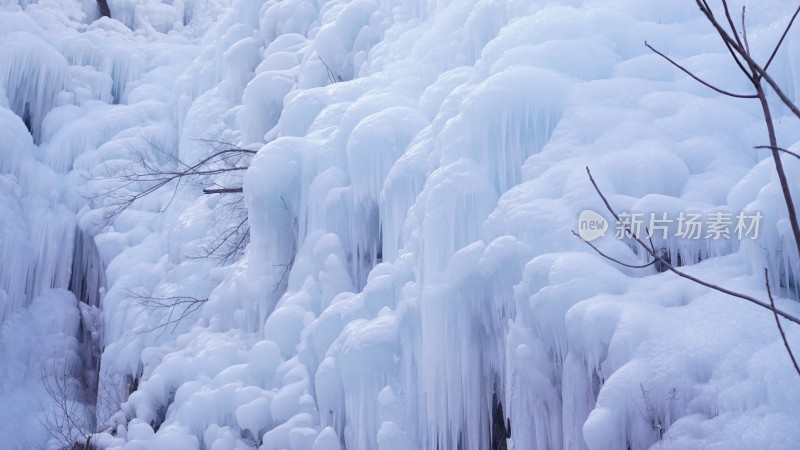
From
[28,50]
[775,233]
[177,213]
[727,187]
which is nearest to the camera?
[775,233]

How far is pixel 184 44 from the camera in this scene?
40.9 feet

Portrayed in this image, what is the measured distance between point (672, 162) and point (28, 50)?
30.4 ft

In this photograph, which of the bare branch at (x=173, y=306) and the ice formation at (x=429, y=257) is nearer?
the ice formation at (x=429, y=257)

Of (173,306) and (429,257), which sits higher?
(429,257)

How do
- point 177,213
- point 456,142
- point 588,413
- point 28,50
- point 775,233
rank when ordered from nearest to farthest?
point 775,233, point 588,413, point 456,142, point 177,213, point 28,50

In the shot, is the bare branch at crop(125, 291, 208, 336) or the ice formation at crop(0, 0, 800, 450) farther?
the bare branch at crop(125, 291, 208, 336)

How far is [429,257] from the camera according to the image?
161 inches

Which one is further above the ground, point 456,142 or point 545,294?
point 456,142

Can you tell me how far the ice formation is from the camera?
297 centimetres

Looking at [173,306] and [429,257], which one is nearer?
[429,257]

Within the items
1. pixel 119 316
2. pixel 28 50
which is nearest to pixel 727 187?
pixel 119 316

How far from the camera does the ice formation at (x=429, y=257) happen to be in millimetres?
2969

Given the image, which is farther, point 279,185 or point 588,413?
point 279,185

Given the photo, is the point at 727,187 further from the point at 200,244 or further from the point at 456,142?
the point at 200,244
